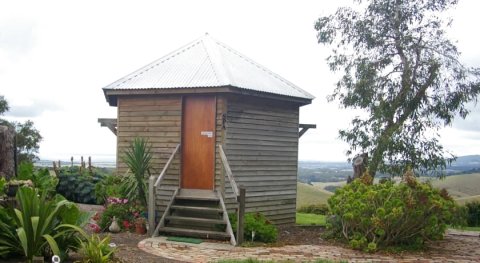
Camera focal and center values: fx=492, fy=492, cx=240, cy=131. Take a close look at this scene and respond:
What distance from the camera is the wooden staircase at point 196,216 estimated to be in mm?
10531

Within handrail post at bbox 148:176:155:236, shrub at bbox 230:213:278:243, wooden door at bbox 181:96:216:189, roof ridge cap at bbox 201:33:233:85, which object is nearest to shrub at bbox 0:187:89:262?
handrail post at bbox 148:176:155:236

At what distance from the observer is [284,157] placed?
13609mm

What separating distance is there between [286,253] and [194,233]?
2.62 meters

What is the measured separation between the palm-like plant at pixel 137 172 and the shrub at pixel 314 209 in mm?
11240

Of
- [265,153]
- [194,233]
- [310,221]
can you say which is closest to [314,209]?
[310,221]

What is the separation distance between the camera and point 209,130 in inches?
466

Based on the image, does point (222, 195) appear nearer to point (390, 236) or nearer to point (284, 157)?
point (284, 157)

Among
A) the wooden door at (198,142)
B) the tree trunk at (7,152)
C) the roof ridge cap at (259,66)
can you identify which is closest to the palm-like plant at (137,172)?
the wooden door at (198,142)

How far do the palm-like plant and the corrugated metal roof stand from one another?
5.29ft

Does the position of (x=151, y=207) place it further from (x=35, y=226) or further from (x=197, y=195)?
(x=35, y=226)

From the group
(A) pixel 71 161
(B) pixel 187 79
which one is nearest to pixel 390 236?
(B) pixel 187 79

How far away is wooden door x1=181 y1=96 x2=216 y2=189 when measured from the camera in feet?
38.8

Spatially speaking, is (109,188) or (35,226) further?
(109,188)

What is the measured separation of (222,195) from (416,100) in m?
6.33
